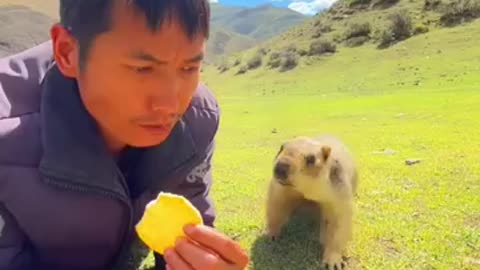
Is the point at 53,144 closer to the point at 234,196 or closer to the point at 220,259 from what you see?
the point at 220,259

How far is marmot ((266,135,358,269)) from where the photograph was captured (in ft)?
12.6

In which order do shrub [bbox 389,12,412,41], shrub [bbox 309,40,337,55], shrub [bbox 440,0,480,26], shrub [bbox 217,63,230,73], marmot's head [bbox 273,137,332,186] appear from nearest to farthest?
marmot's head [bbox 273,137,332,186] < shrub [bbox 389,12,412,41] < shrub [bbox 440,0,480,26] < shrub [bbox 309,40,337,55] < shrub [bbox 217,63,230,73]

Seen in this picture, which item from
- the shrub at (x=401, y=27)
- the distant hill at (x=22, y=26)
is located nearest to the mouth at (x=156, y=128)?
the shrub at (x=401, y=27)

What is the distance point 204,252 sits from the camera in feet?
6.97

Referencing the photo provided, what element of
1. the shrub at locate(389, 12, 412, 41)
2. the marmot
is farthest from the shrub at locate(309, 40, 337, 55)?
the marmot

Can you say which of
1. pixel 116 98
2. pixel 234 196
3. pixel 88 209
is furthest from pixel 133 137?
pixel 234 196

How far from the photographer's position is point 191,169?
10.1ft

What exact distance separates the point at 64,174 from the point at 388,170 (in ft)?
14.7

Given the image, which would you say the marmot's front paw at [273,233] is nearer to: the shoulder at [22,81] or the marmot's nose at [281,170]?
the marmot's nose at [281,170]

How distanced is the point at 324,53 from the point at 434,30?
5.21 metres

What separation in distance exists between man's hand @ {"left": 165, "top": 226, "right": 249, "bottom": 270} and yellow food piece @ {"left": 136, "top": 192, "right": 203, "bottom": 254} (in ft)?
0.26

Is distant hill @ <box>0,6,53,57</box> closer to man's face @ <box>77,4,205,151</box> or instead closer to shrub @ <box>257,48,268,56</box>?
shrub @ <box>257,48,268,56</box>

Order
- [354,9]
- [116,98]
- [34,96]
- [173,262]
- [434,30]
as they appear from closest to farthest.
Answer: [173,262]
[116,98]
[34,96]
[434,30]
[354,9]

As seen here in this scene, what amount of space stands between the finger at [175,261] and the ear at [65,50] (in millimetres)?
823
